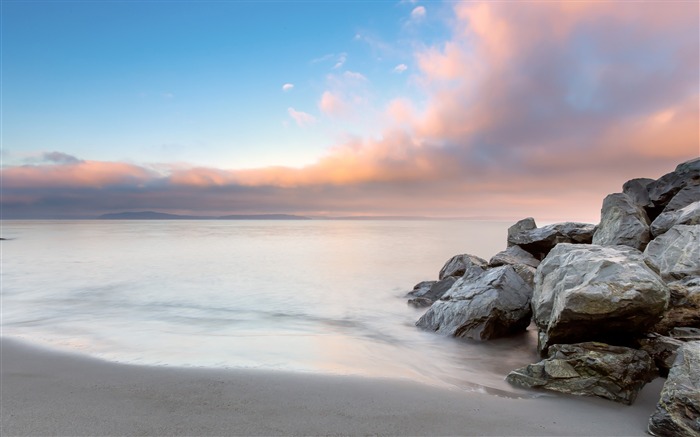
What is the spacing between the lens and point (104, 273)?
20359 mm

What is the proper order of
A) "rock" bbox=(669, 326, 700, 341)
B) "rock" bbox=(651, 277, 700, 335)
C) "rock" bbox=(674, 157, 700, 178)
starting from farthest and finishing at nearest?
"rock" bbox=(674, 157, 700, 178)
"rock" bbox=(651, 277, 700, 335)
"rock" bbox=(669, 326, 700, 341)

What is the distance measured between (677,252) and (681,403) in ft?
13.7

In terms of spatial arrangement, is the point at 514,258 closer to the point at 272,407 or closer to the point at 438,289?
the point at 438,289

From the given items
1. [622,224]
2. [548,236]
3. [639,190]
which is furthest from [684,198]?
[548,236]

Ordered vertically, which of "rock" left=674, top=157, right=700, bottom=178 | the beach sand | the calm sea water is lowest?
the calm sea water

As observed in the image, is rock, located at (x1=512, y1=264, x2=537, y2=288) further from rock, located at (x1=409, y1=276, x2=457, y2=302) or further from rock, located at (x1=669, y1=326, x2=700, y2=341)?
rock, located at (x1=669, y1=326, x2=700, y2=341)

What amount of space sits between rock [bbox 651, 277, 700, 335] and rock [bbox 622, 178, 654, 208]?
5183 mm

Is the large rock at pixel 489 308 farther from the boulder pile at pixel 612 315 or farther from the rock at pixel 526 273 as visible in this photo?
the rock at pixel 526 273

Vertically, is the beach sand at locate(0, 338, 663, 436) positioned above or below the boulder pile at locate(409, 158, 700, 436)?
below

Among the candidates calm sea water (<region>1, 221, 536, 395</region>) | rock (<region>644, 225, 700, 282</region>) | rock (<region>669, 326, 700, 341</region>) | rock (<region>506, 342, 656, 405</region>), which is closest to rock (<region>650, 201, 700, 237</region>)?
rock (<region>644, 225, 700, 282</region>)

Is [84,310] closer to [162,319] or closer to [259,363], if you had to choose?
[162,319]

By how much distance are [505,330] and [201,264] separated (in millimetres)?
20769

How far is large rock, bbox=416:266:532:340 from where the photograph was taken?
7848 mm

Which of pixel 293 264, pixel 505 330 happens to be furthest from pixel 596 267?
pixel 293 264
